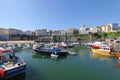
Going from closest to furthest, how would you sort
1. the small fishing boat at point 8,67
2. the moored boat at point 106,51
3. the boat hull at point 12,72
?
the boat hull at point 12,72, the small fishing boat at point 8,67, the moored boat at point 106,51

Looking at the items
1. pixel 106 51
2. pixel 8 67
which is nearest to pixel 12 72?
pixel 8 67

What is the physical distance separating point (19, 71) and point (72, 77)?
27.6 feet

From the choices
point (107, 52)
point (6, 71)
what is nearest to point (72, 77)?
point (6, 71)

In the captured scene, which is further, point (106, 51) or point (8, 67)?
point (106, 51)

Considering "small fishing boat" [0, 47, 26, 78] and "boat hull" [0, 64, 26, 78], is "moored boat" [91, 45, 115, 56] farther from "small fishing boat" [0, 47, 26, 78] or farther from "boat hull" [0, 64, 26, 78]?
"boat hull" [0, 64, 26, 78]

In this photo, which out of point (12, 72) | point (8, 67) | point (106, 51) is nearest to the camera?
point (12, 72)

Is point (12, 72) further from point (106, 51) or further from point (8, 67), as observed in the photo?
point (106, 51)

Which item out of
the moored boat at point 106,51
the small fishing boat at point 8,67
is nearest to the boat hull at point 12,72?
the small fishing boat at point 8,67

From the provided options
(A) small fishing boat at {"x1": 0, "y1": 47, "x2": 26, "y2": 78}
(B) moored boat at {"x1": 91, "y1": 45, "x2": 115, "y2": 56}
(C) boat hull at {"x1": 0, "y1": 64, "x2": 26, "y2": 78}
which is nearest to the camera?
(C) boat hull at {"x1": 0, "y1": 64, "x2": 26, "y2": 78}

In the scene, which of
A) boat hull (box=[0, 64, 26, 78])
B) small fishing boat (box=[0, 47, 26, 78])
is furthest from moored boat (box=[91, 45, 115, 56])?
boat hull (box=[0, 64, 26, 78])

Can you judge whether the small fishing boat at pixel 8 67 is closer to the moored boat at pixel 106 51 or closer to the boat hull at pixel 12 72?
the boat hull at pixel 12 72

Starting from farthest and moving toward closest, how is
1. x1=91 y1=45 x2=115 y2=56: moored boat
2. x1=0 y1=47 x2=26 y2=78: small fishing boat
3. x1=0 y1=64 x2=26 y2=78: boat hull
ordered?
x1=91 y1=45 x2=115 y2=56: moored boat → x1=0 y1=47 x2=26 y2=78: small fishing boat → x1=0 y1=64 x2=26 y2=78: boat hull

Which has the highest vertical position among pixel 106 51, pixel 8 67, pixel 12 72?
pixel 106 51

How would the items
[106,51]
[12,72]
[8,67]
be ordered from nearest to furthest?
[12,72] → [8,67] → [106,51]
